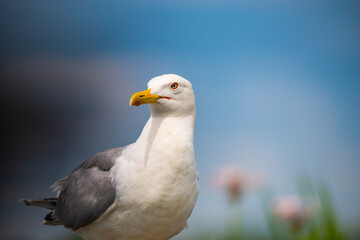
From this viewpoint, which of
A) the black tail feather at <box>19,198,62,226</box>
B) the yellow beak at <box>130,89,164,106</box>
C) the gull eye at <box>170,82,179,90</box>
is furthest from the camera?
the black tail feather at <box>19,198,62,226</box>

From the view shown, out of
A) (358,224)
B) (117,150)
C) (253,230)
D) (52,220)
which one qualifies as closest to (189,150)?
(117,150)

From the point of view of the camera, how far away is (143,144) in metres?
1.91

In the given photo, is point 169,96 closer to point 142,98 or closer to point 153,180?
point 142,98

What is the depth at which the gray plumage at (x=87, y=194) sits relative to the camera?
1.95m

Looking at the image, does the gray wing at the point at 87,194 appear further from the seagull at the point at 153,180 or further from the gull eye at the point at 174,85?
the gull eye at the point at 174,85

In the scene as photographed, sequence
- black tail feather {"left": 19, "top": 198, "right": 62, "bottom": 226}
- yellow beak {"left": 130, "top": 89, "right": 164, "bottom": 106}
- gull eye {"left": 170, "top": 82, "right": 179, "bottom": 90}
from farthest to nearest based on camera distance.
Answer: black tail feather {"left": 19, "top": 198, "right": 62, "bottom": 226} < gull eye {"left": 170, "top": 82, "right": 179, "bottom": 90} < yellow beak {"left": 130, "top": 89, "right": 164, "bottom": 106}

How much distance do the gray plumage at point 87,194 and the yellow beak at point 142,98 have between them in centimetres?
39

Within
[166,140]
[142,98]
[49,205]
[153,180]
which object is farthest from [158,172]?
[49,205]

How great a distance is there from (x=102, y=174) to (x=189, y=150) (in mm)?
470

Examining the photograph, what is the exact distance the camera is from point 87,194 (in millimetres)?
2035

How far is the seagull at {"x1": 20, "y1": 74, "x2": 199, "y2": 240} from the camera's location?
6.07 ft

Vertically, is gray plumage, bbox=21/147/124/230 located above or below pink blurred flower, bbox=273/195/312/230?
above

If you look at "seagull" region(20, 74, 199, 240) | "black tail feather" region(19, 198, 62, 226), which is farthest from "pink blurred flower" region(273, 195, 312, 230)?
"black tail feather" region(19, 198, 62, 226)

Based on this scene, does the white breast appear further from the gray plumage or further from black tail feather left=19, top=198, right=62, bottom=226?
black tail feather left=19, top=198, right=62, bottom=226
